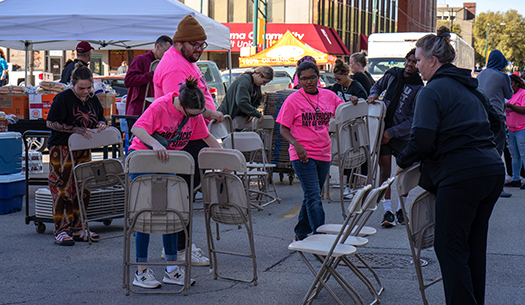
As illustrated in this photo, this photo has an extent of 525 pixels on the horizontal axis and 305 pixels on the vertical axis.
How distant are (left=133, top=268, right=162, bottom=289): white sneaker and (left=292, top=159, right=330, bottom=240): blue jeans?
1530mm

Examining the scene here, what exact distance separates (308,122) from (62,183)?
2.61m

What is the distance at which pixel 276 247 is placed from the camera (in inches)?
247

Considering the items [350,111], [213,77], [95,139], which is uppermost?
[213,77]

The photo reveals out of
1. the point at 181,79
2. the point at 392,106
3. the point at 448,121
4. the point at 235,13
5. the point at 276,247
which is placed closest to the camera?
the point at 448,121

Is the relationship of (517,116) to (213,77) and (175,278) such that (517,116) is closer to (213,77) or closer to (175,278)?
(175,278)

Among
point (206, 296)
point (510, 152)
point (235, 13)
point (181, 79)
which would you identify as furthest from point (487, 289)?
point (235, 13)

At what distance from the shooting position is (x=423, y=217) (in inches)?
161

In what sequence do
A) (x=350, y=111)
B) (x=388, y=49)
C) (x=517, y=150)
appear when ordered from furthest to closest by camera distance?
(x=388, y=49)
(x=517, y=150)
(x=350, y=111)

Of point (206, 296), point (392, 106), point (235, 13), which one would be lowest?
point (206, 296)

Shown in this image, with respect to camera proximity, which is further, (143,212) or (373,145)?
(373,145)

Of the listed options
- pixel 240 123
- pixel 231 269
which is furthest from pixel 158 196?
pixel 240 123

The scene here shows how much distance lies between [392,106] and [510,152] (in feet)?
14.1

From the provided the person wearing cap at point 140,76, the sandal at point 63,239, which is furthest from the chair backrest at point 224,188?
the person wearing cap at point 140,76

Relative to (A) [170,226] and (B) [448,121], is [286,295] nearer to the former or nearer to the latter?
(A) [170,226]
